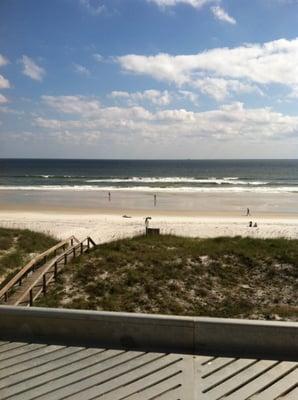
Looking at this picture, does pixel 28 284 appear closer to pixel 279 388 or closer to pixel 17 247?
pixel 17 247

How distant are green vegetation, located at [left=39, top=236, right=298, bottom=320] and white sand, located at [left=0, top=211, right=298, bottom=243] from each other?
720 cm

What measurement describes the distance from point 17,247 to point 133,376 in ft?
46.9

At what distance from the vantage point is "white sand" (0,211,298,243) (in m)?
23.8

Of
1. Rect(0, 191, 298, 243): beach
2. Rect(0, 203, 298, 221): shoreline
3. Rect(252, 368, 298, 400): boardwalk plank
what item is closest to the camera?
Rect(252, 368, 298, 400): boardwalk plank

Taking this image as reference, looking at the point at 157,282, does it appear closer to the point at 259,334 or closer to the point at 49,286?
the point at 49,286

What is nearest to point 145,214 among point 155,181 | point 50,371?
point 50,371

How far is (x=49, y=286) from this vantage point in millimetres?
11742

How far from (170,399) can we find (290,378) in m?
1.11

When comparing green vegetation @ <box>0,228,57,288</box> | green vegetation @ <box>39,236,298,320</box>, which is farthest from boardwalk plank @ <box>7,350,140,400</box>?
green vegetation @ <box>0,228,57,288</box>

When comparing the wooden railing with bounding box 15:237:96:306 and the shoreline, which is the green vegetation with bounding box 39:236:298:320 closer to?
the wooden railing with bounding box 15:237:96:306

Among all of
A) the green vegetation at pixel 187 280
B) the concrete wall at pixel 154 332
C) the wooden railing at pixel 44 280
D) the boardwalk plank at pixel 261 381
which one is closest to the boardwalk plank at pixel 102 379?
the concrete wall at pixel 154 332

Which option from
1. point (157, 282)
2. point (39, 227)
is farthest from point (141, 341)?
point (39, 227)

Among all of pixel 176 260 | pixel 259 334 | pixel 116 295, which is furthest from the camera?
pixel 176 260

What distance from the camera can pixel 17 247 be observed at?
56.2 ft
